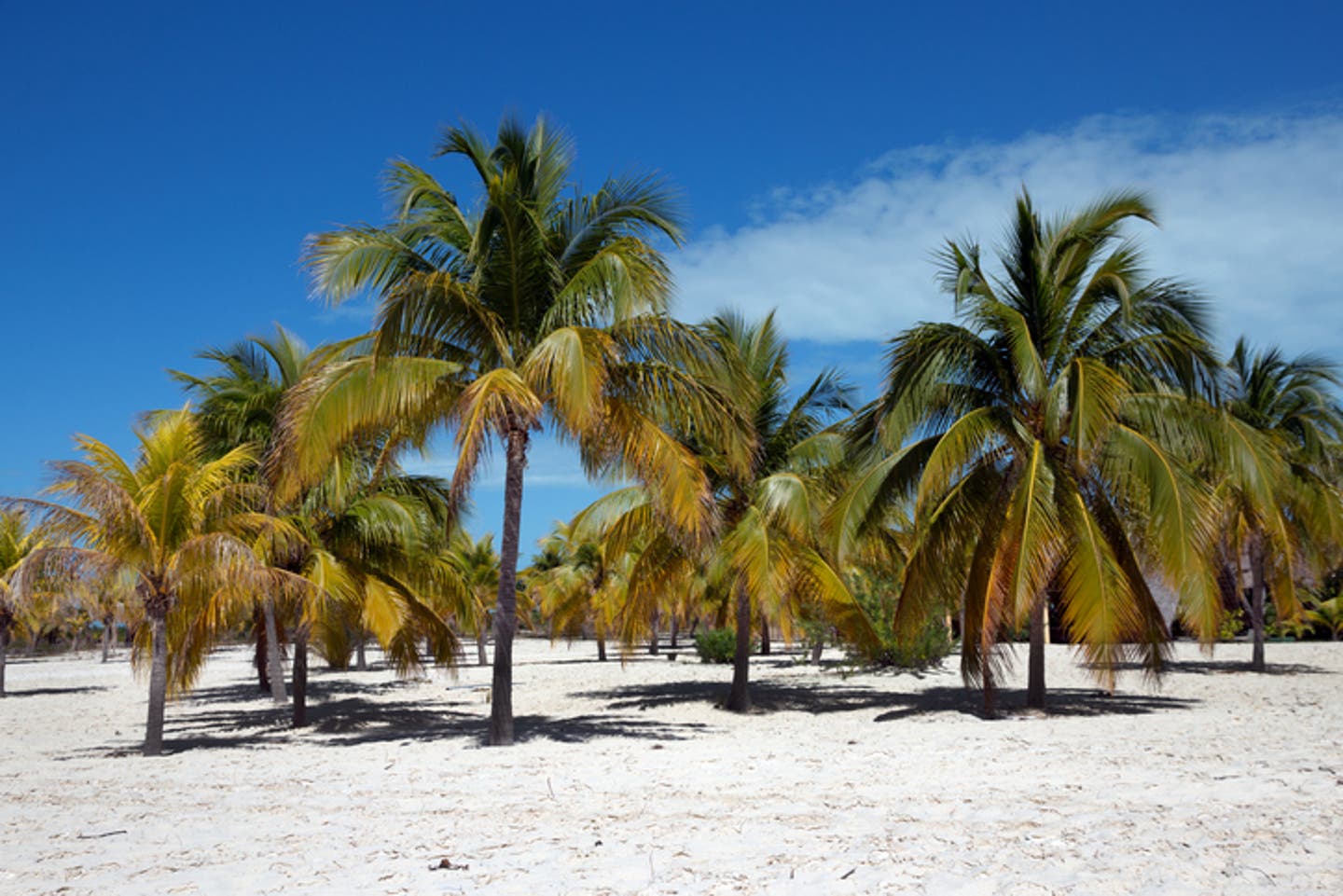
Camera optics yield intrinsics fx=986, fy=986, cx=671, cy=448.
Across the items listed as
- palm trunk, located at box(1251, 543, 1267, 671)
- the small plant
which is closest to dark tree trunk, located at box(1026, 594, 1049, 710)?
palm trunk, located at box(1251, 543, 1267, 671)

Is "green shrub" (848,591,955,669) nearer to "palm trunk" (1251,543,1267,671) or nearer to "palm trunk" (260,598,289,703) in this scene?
"palm trunk" (1251,543,1267,671)

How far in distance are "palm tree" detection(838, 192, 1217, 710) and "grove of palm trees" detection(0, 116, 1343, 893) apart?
57 mm

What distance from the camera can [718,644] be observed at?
1240 inches

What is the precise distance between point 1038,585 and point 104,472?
37.8 feet

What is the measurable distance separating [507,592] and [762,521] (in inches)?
185

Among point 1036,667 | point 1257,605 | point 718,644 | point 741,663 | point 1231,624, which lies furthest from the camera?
point 1231,624

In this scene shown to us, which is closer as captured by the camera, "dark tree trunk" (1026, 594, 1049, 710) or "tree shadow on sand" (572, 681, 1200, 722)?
"dark tree trunk" (1026, 594, 1049, 710)

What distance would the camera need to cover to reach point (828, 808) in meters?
7.44

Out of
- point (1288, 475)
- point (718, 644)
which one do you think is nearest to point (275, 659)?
point (718, 644)

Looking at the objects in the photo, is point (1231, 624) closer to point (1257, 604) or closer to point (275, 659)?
point (1257, 604)

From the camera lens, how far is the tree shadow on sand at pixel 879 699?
49.2 feet

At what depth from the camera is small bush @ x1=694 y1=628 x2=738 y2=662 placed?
3136cm

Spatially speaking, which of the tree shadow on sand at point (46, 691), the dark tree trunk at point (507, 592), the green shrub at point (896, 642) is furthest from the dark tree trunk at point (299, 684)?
the tree shadow on sand at point (46, 691)

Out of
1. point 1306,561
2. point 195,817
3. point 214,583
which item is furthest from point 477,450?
point 1306,561
